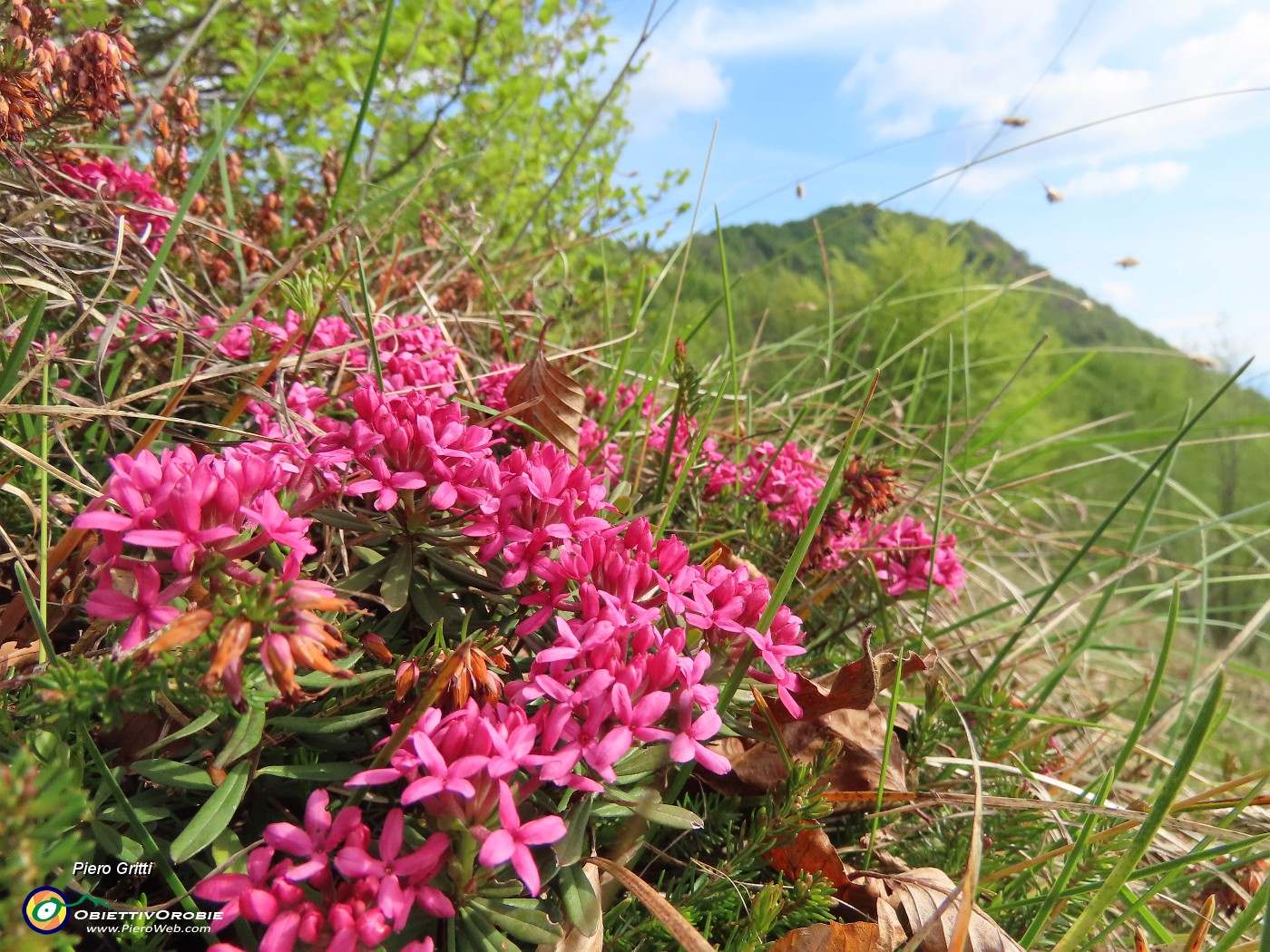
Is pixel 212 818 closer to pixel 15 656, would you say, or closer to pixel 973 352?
pixel 15 656

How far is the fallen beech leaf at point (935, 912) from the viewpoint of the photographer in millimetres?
1240

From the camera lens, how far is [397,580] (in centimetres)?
124

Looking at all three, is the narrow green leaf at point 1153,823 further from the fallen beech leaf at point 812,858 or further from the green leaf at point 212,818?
the green leaf at point 212,818

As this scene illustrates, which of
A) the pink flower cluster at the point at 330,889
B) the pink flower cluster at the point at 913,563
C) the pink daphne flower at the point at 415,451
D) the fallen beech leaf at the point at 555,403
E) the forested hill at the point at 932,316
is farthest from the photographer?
the forested hill at the point at 932,316

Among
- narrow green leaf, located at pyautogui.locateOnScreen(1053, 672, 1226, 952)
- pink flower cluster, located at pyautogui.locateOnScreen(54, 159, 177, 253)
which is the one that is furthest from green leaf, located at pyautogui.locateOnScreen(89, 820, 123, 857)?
pink flower cluster, located at pyautogui.locateOnScreen(54, 159, 177, 253)

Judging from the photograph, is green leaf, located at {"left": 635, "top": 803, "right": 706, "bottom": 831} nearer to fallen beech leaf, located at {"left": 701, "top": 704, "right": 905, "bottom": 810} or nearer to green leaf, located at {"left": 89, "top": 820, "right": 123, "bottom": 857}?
fallen beech leaf, located at {"left": 701, "top": 704, "right": 905, "bottom": 810}

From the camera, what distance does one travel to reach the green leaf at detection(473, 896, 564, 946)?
0.97 meters

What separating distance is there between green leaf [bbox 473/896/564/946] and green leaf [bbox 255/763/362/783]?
0.83 feet

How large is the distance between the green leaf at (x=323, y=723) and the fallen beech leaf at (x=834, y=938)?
73cm

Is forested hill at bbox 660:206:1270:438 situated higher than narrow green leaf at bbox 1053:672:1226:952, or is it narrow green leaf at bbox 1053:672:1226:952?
forested hill at bbox 660:206:1270:438

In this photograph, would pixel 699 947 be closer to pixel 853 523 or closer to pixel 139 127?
pixel 853 523

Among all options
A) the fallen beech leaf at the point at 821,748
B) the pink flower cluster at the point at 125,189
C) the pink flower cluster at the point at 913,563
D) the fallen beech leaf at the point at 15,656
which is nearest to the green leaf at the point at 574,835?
the fallen beech leaf at the point at 821,748

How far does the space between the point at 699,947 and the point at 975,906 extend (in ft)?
1.92

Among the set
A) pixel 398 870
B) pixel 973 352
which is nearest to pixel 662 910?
pixel 398 870
